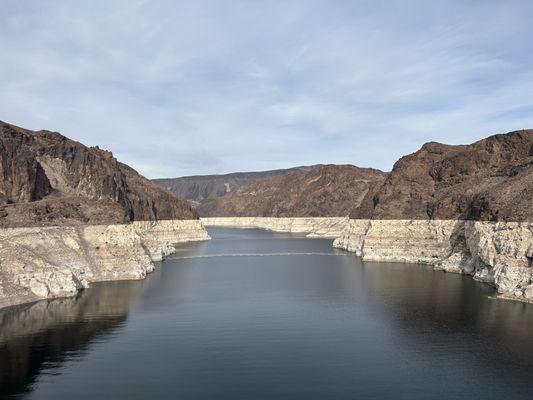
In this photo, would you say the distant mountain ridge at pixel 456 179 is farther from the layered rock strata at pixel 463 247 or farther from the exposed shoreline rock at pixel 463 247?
the layered rock strata at pixel 463 247

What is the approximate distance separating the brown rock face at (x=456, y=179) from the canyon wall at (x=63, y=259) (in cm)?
5641

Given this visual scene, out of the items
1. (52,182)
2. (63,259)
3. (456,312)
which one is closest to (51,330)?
(63,259)

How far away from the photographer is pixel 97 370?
37375 mm

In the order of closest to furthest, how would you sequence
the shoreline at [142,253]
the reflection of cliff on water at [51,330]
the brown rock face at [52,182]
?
the reflection of cliff on water at [51,330], the shoreline at [142,253], the brown rock face at [52,182]

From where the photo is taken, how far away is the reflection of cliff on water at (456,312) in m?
43.9

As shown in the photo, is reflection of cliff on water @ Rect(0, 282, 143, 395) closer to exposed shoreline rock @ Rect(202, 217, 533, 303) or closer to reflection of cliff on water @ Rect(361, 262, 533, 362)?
reflection of cliff on water @ Rect(361, 262, 533, 362)

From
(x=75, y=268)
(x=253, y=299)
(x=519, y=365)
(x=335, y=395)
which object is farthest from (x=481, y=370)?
(x=75, y=268)

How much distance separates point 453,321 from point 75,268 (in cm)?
5031

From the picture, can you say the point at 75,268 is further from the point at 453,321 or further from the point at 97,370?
the point at 453,321

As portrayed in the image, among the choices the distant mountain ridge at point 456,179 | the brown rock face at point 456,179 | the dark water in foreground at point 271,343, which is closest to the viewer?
the dark water in foreground at point 271,343

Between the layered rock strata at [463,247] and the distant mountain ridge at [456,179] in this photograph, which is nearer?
the layered rock strata at [463,247]

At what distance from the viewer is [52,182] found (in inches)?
4028

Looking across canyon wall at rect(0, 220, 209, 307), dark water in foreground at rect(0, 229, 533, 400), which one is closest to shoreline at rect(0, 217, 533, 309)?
canyon wall at rect(0, 220, 209, 307)

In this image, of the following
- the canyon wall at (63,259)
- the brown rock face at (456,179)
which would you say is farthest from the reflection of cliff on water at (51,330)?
the brown rock face at (456,179)
